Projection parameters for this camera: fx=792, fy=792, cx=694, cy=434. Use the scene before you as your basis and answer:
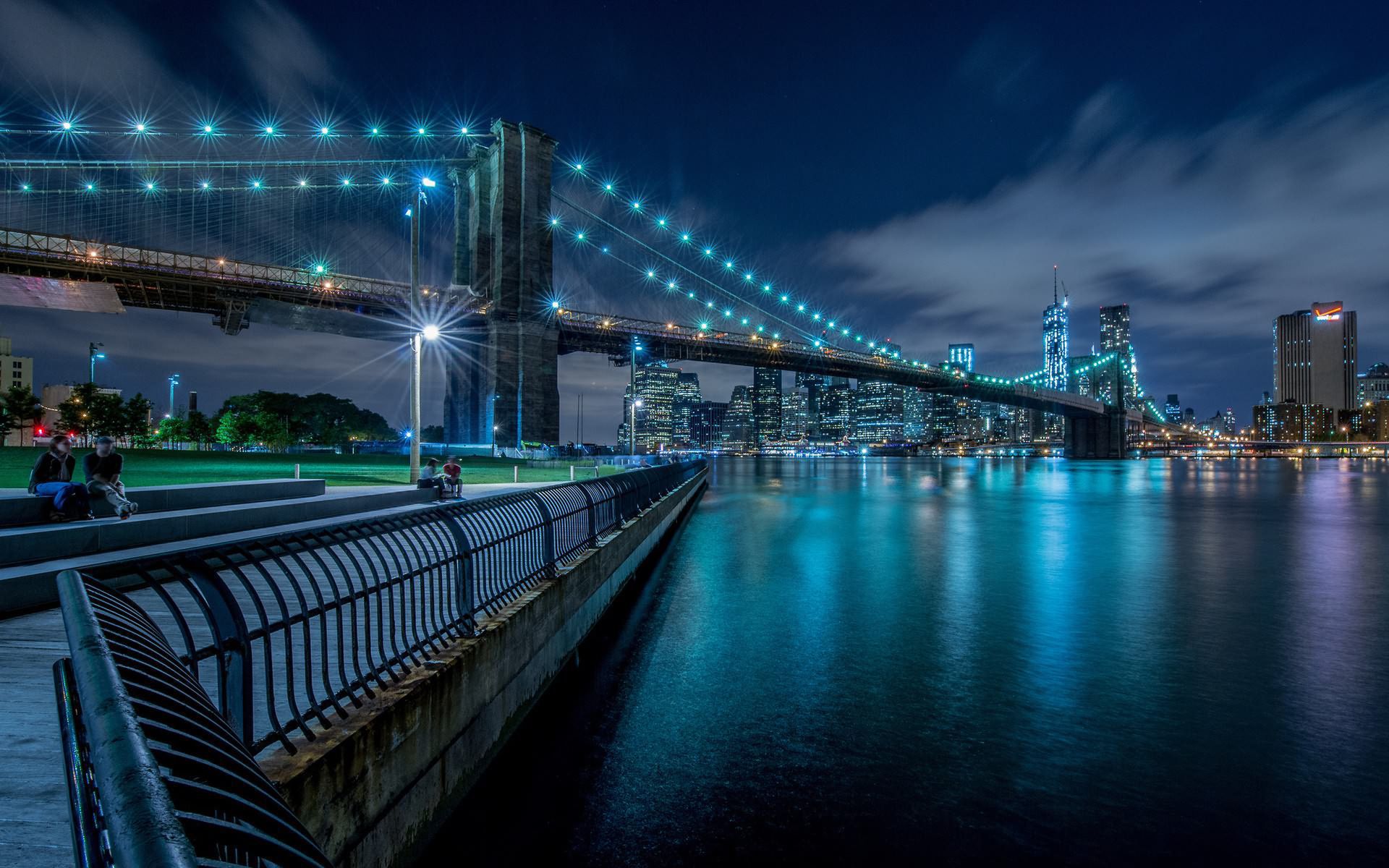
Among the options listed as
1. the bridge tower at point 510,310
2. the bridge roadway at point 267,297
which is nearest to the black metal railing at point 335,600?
the bridge roadway at point 267,297

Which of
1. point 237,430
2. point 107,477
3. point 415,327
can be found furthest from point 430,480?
point 237,430

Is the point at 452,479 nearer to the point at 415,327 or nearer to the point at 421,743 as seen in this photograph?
the point at 415,327

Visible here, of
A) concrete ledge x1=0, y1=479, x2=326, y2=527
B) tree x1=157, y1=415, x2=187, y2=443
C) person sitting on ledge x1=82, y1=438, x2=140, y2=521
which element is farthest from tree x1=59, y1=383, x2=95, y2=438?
person sitting on ledge x1=82, y1=438, x2=140, y2=521

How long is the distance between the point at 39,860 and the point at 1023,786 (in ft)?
19.3

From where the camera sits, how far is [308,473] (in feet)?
90.9

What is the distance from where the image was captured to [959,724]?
24.1ft

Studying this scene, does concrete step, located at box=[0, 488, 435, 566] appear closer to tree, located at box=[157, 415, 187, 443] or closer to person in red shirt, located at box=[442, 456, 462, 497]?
person in red shirt, located at box=[442, 456, 462, 497]

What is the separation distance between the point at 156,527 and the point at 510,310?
4334cm

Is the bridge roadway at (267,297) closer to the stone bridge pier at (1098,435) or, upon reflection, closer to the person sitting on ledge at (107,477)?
the person sitting on ledge at (107,477)

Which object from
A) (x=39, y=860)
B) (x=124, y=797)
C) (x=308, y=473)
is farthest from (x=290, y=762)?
(x=308, y=473)

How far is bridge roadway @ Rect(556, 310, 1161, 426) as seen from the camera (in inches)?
2603

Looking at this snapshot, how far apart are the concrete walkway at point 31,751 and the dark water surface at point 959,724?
233 cm

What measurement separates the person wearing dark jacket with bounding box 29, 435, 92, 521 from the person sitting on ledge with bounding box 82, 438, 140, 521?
231 millimetres

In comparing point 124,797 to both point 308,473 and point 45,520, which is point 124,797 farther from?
point 308,473
